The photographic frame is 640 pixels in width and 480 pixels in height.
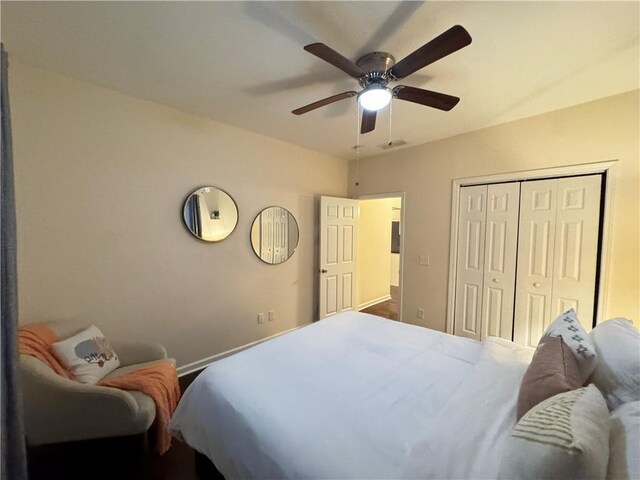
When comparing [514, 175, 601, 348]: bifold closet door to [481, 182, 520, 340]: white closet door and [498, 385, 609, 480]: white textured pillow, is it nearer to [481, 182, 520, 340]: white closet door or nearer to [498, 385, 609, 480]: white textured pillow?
[481, 182, 520, 340]: white closet door

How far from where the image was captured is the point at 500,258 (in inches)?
109

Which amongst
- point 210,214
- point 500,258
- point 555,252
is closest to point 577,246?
point 555,252

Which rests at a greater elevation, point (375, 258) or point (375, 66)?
point (375, 66)

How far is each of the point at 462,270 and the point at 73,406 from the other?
11.5 ft

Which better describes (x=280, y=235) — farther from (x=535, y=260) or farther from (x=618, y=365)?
(x=618, y=365)

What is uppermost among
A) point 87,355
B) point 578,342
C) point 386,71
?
point 386,71

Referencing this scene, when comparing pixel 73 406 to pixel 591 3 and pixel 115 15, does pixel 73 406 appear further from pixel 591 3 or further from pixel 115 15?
pixel 591 3

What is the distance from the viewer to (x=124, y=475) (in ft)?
4.88

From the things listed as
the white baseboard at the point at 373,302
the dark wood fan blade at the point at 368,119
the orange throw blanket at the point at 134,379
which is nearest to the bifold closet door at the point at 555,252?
the dark wood fan blade at the point at 368,119

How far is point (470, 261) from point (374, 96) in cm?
227

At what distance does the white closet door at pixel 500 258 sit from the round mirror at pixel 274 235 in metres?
2.30

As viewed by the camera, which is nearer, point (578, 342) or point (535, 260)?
point (578, 342)

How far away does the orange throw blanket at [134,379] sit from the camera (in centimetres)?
156

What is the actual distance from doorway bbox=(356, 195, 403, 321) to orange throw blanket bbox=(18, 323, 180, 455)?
10.7ft
